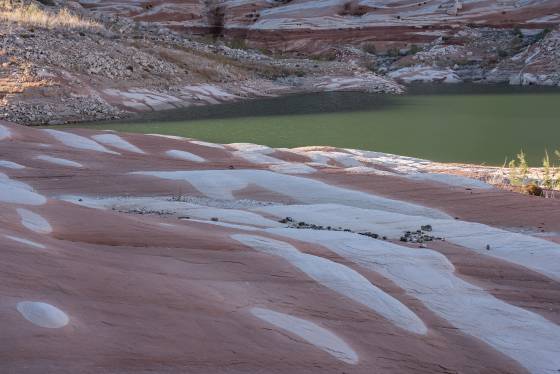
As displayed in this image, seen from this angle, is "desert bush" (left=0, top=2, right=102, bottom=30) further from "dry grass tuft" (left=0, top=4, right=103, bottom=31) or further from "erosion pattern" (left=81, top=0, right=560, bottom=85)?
"erosion pattern" (left=81, top=0, right=560, bottom=85)

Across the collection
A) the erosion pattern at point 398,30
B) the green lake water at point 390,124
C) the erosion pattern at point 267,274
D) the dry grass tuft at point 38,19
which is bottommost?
the erosion pattern at point 267,274

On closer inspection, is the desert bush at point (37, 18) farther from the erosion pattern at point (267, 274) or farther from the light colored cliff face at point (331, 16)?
the erosion pattern at point (267, 274)

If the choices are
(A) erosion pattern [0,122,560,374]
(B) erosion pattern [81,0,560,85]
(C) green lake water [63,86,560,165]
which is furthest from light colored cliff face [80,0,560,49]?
(A) erosion pattern [0,122,560,374]

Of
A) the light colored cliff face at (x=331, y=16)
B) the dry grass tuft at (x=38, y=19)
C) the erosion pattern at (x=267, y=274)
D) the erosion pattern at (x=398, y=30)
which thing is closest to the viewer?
the erosion pattern at (x=267, y=274)

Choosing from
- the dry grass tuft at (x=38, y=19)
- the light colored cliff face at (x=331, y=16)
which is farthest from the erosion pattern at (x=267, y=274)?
the light colored cliff face at (x=331, y=16)

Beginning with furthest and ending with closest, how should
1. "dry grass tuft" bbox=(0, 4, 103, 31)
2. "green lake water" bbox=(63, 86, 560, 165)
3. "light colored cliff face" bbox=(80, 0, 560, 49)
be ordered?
1. "light colored cliff face" bbox=(80, 0, 560, 49)
2. "dry grass tuft" bbox=(0, 4, 103, 31)
3. "green lake water" bbox=(63, 86, 560, 165)

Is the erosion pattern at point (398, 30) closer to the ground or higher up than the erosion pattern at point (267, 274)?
higher up

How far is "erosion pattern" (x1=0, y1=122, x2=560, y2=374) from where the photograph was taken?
3908 mm

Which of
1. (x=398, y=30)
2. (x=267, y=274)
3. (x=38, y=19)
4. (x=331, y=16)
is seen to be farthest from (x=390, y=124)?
(x=331, y=16)

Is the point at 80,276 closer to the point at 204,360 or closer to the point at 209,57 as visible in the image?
the point at 204,360

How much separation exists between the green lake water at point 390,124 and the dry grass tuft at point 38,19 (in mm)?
7380

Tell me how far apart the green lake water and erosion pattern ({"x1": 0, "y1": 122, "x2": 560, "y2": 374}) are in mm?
10522

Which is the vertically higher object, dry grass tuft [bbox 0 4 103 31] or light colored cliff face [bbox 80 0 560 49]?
light colored cliff face [bbox 80 0 560 49]

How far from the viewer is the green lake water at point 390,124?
66.0ft
